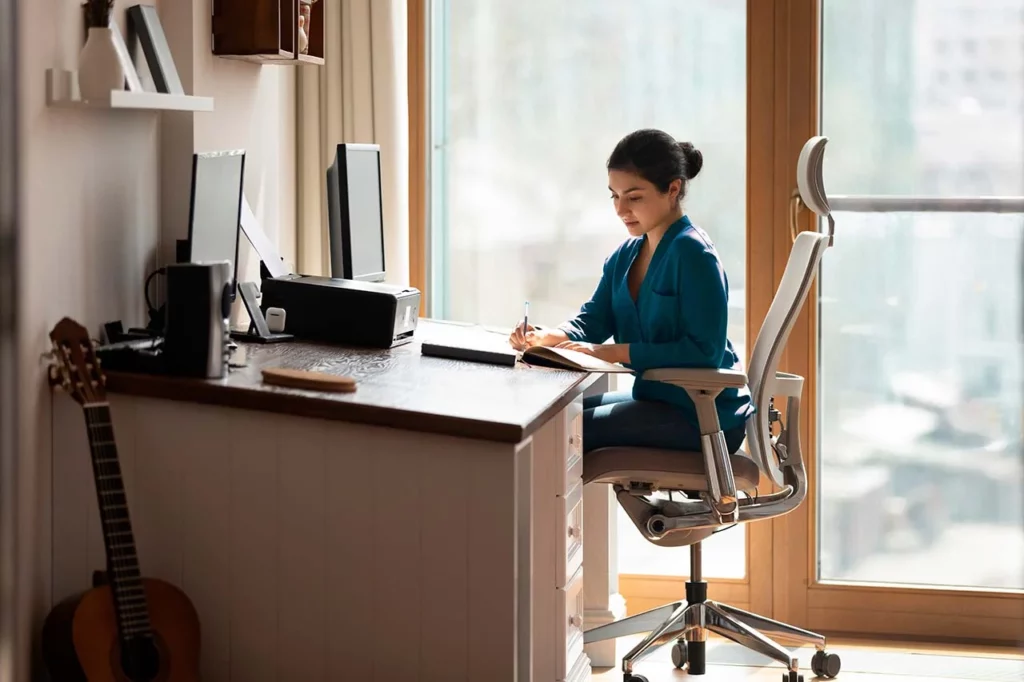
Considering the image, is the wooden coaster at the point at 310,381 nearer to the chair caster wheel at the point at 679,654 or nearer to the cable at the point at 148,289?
the cable at the point at 148,289

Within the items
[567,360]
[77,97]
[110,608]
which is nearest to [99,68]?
[77,97]

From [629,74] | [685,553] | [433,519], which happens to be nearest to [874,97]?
[629,74]

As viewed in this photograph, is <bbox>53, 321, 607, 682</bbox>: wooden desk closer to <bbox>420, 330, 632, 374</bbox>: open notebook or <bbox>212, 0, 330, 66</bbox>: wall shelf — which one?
<bbox>420, 330, 632, 374</bbox>: open notebook

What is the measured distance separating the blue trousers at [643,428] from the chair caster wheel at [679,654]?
56 cm

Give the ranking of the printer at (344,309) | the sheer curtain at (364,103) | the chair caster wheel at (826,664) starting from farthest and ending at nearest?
1. the sheer curtain at (364,103)
2. the chair caster wheel at (826,664)
3. the printer at (344,309)

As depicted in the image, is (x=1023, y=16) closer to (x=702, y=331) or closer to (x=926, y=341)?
(x=926, y=341)

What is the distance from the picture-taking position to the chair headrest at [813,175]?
9.77 ft

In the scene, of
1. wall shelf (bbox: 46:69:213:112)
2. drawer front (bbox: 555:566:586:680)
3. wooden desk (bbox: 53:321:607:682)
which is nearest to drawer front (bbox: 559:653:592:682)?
drawer front (bbox: 555:566:586:680)

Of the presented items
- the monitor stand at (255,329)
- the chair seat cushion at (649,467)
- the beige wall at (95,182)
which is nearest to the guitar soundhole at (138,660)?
the beige wall at (95,182)

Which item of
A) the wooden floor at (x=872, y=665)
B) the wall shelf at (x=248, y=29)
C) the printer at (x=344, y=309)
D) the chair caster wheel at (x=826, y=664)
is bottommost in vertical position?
the wooden floor at (x=872, y=665)

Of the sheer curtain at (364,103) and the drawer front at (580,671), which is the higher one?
the sheer curtain at (364,103)

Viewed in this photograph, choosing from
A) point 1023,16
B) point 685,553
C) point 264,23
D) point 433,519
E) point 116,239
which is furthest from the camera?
point 685,553

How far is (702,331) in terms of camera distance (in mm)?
2783

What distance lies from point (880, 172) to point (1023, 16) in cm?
54
